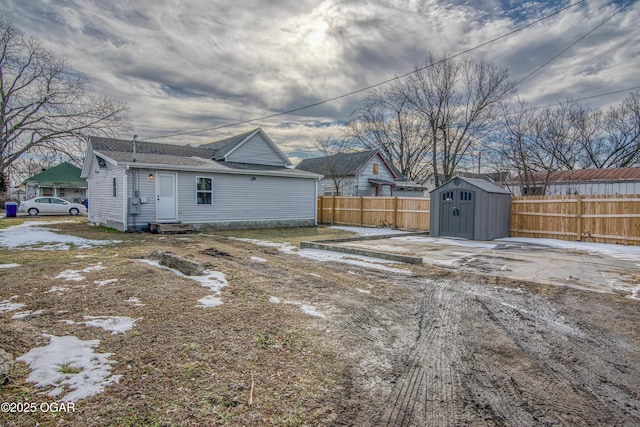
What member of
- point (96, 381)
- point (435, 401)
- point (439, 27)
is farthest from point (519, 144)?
point (96, 381)

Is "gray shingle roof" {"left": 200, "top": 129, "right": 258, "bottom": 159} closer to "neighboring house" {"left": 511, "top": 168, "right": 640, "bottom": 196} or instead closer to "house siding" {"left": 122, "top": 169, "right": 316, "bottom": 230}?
"house siding" {"left": 122, "top": 169, "right": 316, "bottom": 230}

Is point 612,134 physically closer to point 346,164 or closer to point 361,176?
point 361,176

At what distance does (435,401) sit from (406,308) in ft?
7.11

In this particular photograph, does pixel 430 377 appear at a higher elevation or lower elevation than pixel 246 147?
lower

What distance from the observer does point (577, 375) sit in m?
2.81

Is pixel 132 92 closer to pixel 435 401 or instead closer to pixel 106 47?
pixel 106 47

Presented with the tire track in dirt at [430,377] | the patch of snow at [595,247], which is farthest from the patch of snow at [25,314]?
the patch of snow at [595,247]

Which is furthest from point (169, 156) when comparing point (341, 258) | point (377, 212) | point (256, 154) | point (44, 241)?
point (341, 258)

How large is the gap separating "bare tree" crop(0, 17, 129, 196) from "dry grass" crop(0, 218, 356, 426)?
2479 cm

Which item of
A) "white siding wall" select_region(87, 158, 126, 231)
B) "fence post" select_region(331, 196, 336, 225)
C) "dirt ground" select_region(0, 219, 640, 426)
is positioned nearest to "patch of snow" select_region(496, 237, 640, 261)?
"dirt ground" select_region(0, 219, 640, 426)

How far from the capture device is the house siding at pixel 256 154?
17.9m

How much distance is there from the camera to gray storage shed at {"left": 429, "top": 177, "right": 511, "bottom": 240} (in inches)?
487

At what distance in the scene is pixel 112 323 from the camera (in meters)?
3.60

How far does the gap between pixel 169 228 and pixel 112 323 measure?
10.2 m
